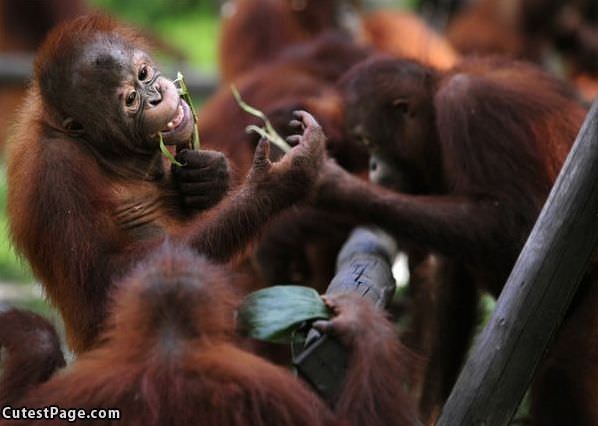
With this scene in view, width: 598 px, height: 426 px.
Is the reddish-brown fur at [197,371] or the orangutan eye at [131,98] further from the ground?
the orangutan eye at [131,98]

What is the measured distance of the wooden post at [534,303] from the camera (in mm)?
3465

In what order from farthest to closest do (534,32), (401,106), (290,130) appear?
(534,32) < (290,130) < (401,106)

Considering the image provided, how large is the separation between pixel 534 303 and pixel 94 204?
1.40 meters

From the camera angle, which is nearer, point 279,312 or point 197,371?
point 197,371

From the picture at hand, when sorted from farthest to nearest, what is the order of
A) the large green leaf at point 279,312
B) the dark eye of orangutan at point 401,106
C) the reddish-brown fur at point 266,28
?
the reddish-brown fur at point 266,28 → the dark eye of orangutan at point 401,106 → the large green leaf at point 279,312

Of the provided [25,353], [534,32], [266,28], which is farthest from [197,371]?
[534,32]

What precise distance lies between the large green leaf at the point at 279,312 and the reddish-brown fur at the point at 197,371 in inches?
3.6

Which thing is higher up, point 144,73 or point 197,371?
point 144,73

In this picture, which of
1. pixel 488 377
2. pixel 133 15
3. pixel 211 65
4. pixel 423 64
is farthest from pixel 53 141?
pixel 133 15

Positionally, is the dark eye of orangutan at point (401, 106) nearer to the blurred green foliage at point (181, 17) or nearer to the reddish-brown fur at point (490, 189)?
the reddish-brown fur at point (490, 189)

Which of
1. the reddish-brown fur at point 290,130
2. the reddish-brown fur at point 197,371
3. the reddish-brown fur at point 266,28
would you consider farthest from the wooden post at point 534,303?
the reddish-brown fur at point 266,28

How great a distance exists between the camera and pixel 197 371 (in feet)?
9.48

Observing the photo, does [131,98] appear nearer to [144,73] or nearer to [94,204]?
[144,73]

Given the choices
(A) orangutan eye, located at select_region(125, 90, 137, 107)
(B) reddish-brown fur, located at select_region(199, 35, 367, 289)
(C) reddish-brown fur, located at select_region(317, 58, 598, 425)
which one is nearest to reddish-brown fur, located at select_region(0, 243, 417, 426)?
(A) orangutan eye, located at select_region(125, 90, 137, 107)
